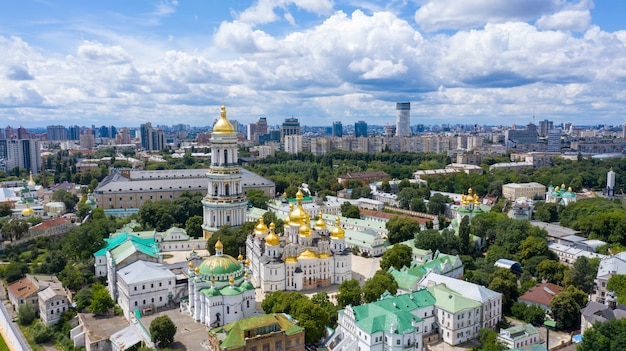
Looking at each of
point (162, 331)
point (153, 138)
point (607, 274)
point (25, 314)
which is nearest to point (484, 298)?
point (607, 274)

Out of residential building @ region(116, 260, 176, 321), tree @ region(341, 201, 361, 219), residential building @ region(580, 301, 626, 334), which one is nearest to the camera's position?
residential building @ region(580, 301, 626, 334)

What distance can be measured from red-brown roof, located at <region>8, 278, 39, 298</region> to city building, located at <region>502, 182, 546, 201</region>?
186 ft

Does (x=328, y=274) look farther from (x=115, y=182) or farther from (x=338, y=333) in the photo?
(x=115, y=182)

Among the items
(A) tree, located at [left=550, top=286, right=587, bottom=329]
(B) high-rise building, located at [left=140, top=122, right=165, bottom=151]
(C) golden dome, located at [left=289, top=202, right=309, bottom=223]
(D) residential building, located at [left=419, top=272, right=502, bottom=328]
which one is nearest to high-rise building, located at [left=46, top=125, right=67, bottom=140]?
(B) high-rise building, located at [left=140, top=122, right=165, bottom=151]

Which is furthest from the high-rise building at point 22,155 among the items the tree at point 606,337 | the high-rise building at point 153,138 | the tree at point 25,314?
the tree at point 606,337

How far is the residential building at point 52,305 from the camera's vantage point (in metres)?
28.2

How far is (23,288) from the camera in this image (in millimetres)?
30812

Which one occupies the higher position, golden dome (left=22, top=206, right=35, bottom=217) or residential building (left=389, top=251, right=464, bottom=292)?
golden dome (left=22, top=206, right=35, bottom=217)

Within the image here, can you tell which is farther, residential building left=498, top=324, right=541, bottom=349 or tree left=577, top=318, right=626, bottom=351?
residential building left=498, top=324, right=541, bottom=349

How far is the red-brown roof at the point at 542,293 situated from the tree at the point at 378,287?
7712 millimetres

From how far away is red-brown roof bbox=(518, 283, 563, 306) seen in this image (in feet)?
91.2

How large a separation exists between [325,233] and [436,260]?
8.02 m

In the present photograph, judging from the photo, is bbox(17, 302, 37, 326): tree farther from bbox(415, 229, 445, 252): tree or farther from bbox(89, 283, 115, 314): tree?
bbox(415, 229, 445, 252): tree

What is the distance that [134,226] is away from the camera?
1802 inches
